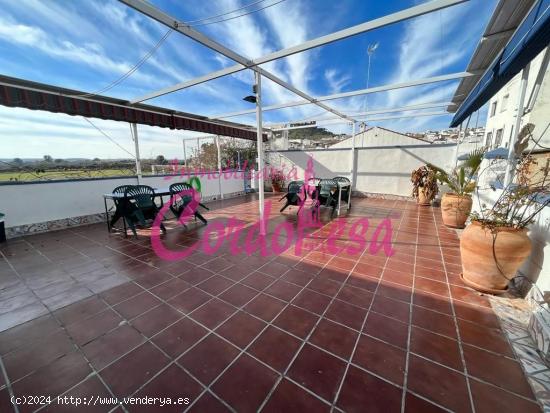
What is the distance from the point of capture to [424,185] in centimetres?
639

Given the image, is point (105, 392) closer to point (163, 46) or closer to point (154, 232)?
point (154, 232)

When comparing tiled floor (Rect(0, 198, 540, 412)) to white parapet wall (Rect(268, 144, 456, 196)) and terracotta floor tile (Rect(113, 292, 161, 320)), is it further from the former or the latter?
white parapet wall (Rect(268, 144, 456, 196))

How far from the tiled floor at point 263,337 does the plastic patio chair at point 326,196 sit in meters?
2.49

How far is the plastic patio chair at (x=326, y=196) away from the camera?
540 cm

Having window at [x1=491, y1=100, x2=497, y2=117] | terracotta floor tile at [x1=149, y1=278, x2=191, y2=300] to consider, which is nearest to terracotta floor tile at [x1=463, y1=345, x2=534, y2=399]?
terracotta floor tile at [x1=149, y1=278, x2=191, y2=300]

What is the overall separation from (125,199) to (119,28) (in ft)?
8.59

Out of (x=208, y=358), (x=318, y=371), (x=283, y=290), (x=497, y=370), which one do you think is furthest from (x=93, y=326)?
(x=497, y=370)

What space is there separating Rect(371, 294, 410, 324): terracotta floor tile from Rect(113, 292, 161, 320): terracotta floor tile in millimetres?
2106

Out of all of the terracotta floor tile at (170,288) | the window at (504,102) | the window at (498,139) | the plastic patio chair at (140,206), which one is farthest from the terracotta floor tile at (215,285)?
the window at (504,102)

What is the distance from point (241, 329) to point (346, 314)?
925 millimetres

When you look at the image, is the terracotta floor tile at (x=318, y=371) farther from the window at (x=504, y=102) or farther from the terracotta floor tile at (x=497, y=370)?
the window at (x=504, y=102)

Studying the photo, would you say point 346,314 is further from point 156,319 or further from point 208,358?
point 156,319

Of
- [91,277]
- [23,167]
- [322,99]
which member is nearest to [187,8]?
[322,99]

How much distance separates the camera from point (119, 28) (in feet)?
10.3
